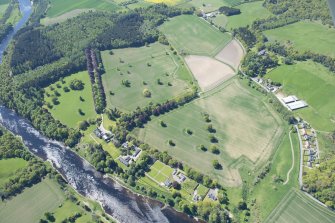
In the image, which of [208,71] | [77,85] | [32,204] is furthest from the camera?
[208,71]

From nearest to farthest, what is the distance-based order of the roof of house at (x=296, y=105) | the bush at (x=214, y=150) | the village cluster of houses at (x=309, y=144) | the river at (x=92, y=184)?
1. the river at (x=92, y=184)
2. the village cluster of houses at (x=309, y=144)
3. the bush at (x=214, y=150)
4. the roof of house at (x=296, y=105)

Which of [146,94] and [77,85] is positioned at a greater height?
[77,85]

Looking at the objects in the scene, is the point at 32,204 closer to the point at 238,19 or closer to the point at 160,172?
the point at 160,172

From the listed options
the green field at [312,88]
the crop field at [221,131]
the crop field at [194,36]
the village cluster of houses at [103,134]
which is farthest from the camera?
the crop field at [194,36]

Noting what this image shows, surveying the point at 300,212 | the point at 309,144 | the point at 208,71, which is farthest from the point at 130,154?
the point at 309,144

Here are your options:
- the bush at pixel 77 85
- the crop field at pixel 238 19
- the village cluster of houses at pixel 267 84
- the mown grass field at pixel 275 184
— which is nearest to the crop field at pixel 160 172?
the mown grass field at pixel 275 184

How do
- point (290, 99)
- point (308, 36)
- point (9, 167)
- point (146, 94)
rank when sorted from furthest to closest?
point (308, 36), point (146, 94), point (290, 99), point (9, 167)

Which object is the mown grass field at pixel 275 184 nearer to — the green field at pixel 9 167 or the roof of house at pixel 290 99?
the roof of house at pixel 290 99
